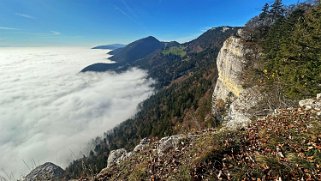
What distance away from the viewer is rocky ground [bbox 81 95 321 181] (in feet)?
21.9

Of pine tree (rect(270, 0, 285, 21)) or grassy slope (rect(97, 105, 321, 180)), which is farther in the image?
pine tree (rect(270, 0, 285, 21))

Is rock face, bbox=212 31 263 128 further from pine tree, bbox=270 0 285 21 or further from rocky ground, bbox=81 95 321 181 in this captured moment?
rocky ground, bbox=81 95 321 181

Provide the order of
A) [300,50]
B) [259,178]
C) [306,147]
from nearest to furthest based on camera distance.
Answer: [259,178] < [306,147] < [300,50]

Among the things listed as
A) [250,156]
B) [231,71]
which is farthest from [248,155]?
[231,71]

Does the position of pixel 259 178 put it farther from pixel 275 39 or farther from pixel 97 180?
pixel 275 39

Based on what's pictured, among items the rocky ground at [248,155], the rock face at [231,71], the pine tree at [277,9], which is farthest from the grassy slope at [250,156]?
the pine tree at [277,9]

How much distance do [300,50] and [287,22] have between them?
21.2 meters

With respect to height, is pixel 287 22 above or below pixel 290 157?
above

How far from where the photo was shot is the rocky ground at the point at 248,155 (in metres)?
6.69

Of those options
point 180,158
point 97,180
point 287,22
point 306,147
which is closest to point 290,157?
point 306,147

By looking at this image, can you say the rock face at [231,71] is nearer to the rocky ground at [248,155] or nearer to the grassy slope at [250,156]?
the rocky ground at [248,155]

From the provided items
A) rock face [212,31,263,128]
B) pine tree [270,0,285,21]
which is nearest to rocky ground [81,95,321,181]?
rock face [212,31,263,128]

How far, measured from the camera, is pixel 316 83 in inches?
866

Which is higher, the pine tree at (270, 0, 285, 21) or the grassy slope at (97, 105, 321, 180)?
the pine tree at (270, 0, 285, 21)
